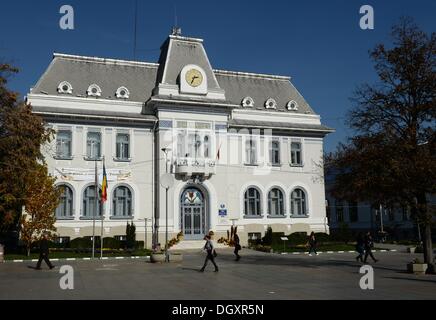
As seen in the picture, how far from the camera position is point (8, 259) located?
97.6ft

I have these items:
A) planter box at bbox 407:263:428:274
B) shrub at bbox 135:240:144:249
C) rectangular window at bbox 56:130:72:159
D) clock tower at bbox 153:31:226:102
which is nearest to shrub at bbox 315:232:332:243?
clock tower at bbox 153:31:226:102

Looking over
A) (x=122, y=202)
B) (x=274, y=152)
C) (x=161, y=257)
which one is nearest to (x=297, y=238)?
(x=274, y=152)

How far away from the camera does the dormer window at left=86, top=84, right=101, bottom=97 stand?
39.6 m

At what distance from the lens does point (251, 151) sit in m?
43.6

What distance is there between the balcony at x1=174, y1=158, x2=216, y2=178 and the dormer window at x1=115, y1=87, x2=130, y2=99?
7.20 m

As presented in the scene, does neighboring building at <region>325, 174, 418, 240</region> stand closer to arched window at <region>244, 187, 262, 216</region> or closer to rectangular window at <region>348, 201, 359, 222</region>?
rectangular window at <region>348, 201, 359, 222</region>

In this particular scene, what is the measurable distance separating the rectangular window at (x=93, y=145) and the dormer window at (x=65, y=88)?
152 inches

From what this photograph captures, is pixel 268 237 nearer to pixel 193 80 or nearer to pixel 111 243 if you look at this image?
pixel 111 243

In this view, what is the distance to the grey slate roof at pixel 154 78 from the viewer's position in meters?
40.5

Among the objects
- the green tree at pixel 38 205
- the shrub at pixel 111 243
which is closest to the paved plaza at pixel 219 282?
the green tree at pixel 38 205

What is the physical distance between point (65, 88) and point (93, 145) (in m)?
5.19

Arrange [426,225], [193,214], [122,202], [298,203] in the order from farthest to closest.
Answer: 1. [298,203]
2. [193,214]
3. [122,202]
4. [426,225]

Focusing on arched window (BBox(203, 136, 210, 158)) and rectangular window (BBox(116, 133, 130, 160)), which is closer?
rectangular window (BBox(116, 133, 130, 160))

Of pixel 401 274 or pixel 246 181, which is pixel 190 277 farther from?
pixel 246 181
